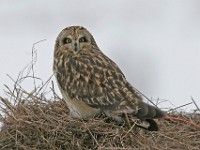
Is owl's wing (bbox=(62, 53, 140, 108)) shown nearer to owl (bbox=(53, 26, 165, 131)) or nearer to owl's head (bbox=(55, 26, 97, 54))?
owl (bbox=(53, 26, 165, 131))

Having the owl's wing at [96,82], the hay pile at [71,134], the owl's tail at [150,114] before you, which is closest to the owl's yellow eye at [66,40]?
the owl's wing at [96,82]

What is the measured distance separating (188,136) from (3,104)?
4.45 ft

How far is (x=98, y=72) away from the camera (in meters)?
5.89

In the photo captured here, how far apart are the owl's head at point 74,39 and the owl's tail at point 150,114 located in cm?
96

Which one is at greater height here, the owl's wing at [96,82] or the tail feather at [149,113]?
the owl's wing at [96,82]

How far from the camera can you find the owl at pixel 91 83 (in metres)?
5.52

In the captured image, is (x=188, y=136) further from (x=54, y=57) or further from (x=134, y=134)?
(x=54, y=57)

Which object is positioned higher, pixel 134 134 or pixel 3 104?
pixel 3 104

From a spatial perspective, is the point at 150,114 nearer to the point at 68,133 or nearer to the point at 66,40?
the point at 68,133

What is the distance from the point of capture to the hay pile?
215 inches

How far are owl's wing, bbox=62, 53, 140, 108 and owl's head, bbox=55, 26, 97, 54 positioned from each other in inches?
5.0

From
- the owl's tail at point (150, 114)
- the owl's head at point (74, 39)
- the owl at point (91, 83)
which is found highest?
the owl's head at point (74, 39)

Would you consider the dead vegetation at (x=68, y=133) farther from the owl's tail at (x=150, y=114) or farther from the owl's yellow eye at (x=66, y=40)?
the owl's yellow eye at (x=66, y=40)

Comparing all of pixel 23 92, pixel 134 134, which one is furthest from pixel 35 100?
pixel 134 134
